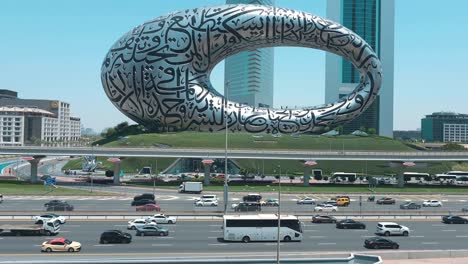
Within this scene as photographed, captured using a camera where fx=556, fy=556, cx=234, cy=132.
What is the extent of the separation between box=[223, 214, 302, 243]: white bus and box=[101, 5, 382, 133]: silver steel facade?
1350 inches

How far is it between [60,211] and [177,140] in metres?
37.9

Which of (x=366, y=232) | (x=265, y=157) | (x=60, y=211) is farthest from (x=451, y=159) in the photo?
(x=60, y=211)

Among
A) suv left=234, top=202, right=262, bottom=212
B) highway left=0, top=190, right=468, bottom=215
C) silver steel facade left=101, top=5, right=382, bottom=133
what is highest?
silver steel facade left=101, top=5, right=382, bottom=133

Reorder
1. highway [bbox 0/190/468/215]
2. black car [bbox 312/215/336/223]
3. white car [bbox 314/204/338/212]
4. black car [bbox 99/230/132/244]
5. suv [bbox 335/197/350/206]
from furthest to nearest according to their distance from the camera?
suv [bbox 335/197/350/206]
white car [bbox 314/204/338/212]
highway [bbox 0/190/468/215]
black car [bbox 312/215/336/223]
black car [bbox 99/230/132/244]

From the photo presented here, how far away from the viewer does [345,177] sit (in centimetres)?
7131

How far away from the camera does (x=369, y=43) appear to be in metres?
168

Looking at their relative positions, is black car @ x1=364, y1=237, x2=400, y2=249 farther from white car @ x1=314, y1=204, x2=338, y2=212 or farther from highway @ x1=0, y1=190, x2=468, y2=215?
white car @ x1=314, y1=204, x2=338, y2=212

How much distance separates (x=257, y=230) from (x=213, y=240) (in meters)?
2.38

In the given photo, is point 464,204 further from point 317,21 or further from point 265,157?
point 317,21

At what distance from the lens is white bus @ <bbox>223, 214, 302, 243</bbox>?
29.1 metres

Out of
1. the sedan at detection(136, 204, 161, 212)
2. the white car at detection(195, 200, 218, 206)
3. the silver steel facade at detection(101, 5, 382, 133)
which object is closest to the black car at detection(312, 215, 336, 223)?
the white car at detection(195, 200, 218, 206)

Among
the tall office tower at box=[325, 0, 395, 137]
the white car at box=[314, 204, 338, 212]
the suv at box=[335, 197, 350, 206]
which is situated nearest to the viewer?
the white car at box=[314, 204, 338, 212]

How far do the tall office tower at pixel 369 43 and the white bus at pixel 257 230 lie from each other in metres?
140

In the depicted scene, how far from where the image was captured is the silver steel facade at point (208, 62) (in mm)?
62438
